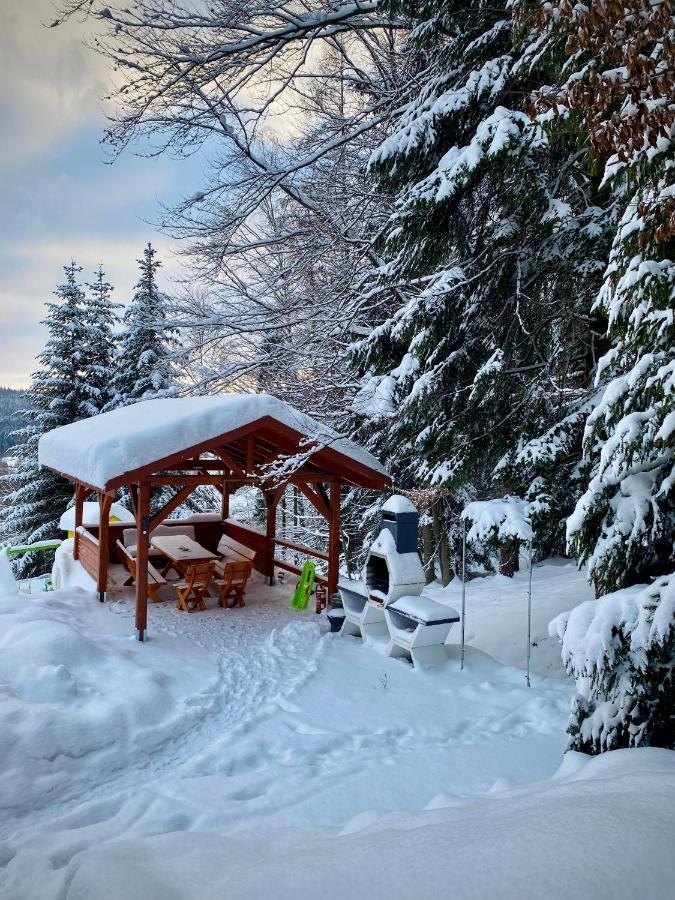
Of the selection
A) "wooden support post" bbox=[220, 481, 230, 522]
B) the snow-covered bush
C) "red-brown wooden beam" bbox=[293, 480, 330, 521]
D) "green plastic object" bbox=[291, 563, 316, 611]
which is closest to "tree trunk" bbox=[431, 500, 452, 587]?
"red-brown wooden beam" bbox=[293, 480, 330, 521]

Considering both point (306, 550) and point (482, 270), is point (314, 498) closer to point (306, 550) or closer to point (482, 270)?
point (306, 550)

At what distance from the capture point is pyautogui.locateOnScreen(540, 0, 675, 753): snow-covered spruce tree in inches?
146

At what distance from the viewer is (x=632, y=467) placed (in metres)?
4.50

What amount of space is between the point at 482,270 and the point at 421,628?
4653mm

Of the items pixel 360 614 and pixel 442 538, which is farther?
pixel 442 538

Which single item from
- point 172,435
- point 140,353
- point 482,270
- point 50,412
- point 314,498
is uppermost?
point 140,353

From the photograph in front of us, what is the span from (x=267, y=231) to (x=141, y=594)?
9445mm

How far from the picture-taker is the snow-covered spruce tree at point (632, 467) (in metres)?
3.70

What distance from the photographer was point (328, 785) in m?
4.69

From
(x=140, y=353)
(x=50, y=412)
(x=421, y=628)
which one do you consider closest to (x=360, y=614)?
(x=421, y=628)

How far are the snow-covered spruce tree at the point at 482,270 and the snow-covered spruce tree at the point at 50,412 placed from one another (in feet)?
49.8

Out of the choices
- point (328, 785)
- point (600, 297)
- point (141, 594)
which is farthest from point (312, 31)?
point (328, 785)

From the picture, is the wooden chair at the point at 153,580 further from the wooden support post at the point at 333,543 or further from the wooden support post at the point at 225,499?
the wooden support post at the point at 333,543

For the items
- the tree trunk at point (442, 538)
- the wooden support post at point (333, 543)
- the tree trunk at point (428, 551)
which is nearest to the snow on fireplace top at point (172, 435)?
the wooden support post at point (333, 543)
